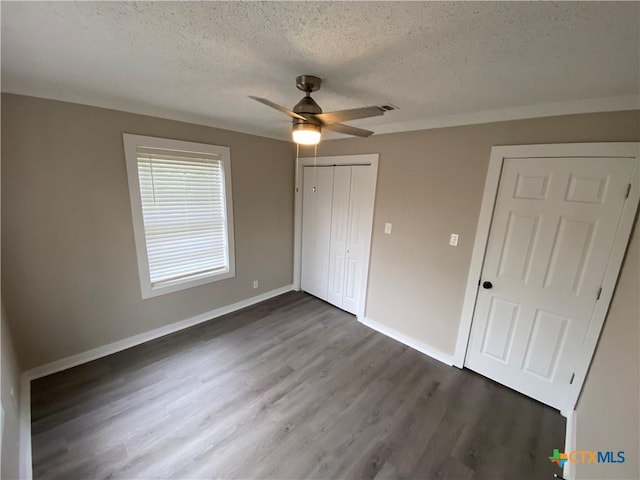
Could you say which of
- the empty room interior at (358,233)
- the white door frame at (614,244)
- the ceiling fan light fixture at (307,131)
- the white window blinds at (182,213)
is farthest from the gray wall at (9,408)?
the white door frame at (614,244)

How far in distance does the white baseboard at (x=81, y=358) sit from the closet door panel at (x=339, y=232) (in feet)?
3.44

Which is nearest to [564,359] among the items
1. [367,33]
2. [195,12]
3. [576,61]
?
[576,61]

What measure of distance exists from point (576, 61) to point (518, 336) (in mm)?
2029

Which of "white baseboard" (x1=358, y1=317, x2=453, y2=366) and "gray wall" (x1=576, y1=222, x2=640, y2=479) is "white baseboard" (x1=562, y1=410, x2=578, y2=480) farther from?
"white baseboard" (x1=358, y1=317, x2=453, y2=366)

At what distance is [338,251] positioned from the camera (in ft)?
11.6

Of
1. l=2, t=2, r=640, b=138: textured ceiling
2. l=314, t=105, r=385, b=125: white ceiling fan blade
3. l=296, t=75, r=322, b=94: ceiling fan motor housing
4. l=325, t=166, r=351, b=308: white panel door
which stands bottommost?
l=325, t=166, r=351, b=308: white panel door

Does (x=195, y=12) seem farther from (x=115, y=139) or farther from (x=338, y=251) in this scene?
(x=338, y=251)

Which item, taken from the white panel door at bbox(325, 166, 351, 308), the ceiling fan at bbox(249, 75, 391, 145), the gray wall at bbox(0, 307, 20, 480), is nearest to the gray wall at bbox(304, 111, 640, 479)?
the white panel door at bbox(325, 166, 351, 308)

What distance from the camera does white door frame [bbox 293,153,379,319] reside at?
2.98 meters

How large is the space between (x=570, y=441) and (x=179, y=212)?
12.6 ft

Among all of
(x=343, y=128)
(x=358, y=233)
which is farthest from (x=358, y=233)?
(x=343, y=128)

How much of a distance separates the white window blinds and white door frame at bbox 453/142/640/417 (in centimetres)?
276

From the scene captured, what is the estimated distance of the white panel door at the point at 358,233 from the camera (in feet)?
9.95

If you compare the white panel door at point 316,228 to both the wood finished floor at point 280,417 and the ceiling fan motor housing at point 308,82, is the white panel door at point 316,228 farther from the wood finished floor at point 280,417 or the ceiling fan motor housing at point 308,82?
the ceiling fan motor housing at point 308,82
